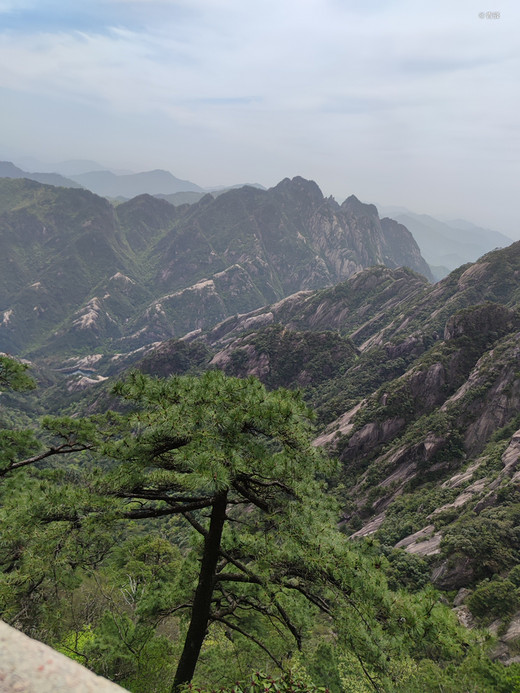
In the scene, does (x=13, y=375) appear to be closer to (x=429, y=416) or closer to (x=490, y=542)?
(x=490, y=542)

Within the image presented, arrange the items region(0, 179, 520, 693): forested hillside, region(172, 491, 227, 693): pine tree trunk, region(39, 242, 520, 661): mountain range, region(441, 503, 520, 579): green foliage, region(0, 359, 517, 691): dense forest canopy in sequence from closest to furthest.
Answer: region(0, 359, 517, 691): dense forest canopy
region(0, 179, 520, 693): forested hillside
region(172, 491, 227, 693): pine tree trunk
region(441, 503, 520, 579): green foliage
region(39, 242, 520, 661): mountain range

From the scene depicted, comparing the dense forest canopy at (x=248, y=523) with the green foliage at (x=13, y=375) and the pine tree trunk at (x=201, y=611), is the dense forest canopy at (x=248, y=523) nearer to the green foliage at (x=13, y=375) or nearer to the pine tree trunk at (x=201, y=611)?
the pine tree trunk at (x=201, y=611)

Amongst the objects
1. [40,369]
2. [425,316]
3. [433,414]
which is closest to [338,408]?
[433,414]

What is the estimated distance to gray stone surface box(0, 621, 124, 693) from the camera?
312 cm

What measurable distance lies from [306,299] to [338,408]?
95.1 metres

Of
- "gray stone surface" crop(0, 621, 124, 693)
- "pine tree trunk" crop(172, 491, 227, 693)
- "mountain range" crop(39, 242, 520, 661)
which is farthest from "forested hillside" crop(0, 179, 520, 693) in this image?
"gray stone surface" crop(0, 621, 124, 693)

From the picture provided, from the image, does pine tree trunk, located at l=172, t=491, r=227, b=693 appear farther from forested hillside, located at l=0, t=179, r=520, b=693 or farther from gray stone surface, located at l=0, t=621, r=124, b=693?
gray stone surface, located at l=0, t=621, r=124, b=693

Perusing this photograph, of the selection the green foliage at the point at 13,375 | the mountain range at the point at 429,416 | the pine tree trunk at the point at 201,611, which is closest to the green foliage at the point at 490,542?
the mountain range at the point at 429,416

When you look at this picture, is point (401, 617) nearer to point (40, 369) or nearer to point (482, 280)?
point (482, 280)

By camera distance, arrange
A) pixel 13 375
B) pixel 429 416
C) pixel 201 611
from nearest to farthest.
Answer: pixel 201 611 → pixel 13 375 → pixel 429 416

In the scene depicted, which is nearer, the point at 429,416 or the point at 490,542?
the point at 490,542

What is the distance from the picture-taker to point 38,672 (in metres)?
3.22

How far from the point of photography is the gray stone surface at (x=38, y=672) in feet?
10.2

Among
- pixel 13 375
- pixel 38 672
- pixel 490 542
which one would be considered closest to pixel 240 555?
pixel 38 672
